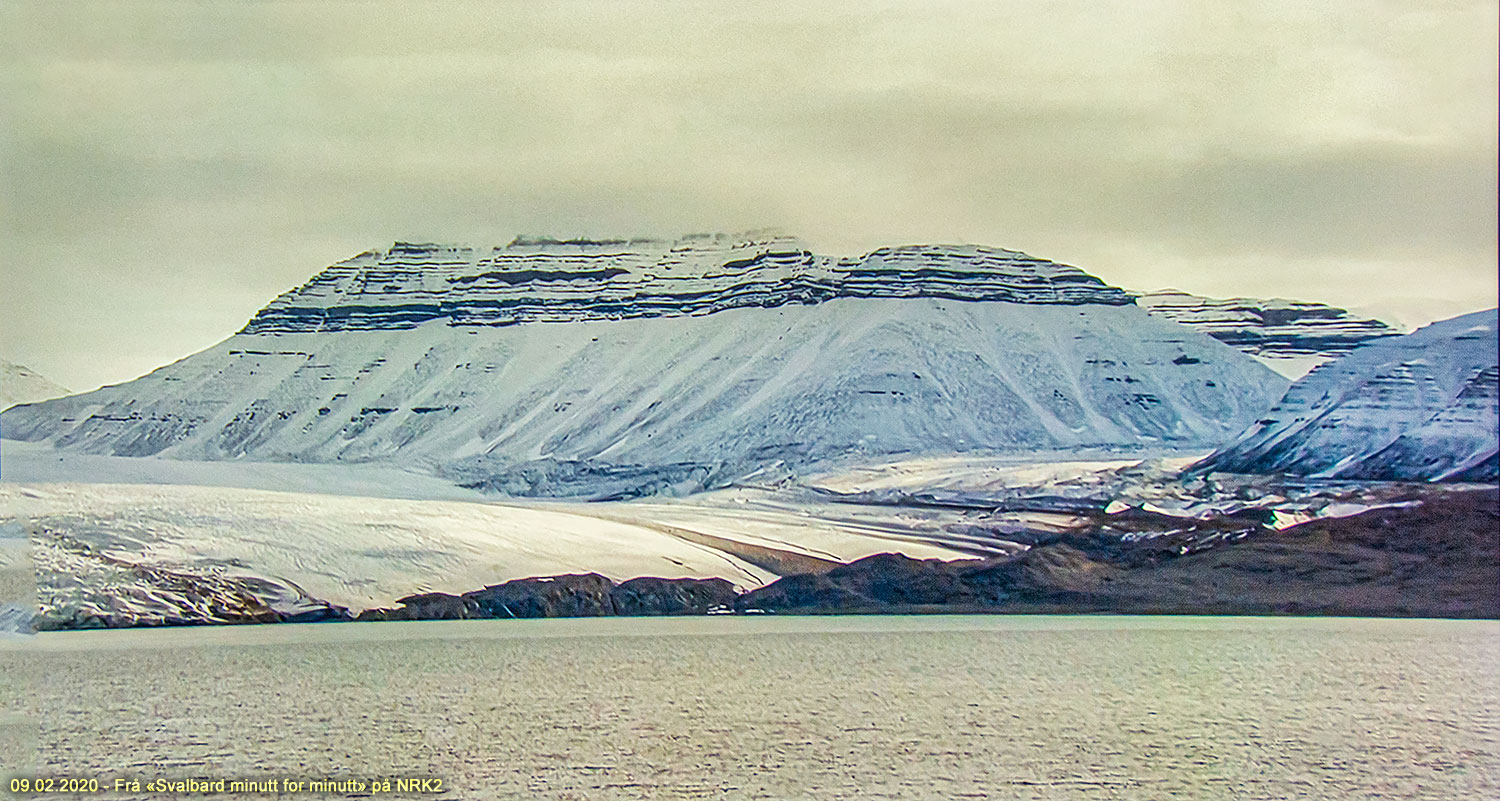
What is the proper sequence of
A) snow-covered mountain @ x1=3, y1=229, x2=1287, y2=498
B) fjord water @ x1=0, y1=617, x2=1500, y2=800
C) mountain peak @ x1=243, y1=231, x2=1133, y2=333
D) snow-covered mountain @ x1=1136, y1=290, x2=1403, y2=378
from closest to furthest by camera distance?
1. fjord water @ x1=0, y1=617, x2=1500, y2=800
2. snow-covered mountain @ x1=1136, y1=290, x2=1403, y2=378
3. snow-covered mountain @ x1=3, y1=229, x2=1287, y2=498
4. mountain peak @ x1=243, y1=231, x2=1133, y2=333

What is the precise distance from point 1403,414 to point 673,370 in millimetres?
15698

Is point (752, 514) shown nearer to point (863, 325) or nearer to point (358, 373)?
point (863, 325)

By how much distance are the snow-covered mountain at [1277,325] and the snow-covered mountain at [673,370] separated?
1.37 feet

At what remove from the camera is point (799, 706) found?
18312 millimetres

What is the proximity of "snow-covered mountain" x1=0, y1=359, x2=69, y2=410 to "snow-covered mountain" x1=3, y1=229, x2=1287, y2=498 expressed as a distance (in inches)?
109

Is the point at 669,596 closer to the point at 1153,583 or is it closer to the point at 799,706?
the point at 1153,583

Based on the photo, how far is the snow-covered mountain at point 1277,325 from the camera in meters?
26.2

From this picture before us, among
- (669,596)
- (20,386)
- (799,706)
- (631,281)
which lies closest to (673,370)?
(631,281)

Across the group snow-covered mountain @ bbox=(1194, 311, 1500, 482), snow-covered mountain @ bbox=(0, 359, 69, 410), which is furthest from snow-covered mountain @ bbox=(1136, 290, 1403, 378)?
snow-covered mountain @ bbox=(0, 359, 69, 410)

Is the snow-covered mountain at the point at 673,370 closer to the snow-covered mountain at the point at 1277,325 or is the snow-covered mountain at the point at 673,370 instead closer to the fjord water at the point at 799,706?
the snow-covered mountain at the point at 1277,325

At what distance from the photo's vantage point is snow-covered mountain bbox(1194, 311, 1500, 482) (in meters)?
23.7

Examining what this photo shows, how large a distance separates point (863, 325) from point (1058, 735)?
20.0 metres

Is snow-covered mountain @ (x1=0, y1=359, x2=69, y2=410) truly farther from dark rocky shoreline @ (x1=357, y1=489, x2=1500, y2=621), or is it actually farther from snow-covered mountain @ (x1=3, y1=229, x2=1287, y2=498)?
dark rocky shoreline @ (x1=357, y1=489, x2=1500, y2=621)

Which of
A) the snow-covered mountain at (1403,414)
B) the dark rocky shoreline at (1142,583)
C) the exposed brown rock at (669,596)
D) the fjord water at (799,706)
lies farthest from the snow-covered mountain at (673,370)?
the fjord water at (799,706)
